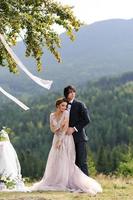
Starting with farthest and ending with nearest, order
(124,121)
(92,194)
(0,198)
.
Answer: (124,121)
(92,194)
(0,198)

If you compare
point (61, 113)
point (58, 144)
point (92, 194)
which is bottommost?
point (92, 194)

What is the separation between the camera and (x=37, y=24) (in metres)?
14.6

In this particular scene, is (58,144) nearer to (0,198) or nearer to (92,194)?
(92,194)

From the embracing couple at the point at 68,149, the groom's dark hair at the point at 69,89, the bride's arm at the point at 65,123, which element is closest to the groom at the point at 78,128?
the embracing couple at the point at 68,149

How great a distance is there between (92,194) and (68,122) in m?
2.01

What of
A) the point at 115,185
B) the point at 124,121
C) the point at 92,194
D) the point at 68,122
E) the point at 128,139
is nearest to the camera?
the point at 92,194

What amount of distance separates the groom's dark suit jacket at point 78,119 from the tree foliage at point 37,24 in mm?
2879

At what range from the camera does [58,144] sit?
42.7 ft

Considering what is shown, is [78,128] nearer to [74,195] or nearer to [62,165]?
[62,165]

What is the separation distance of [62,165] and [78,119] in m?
1.25

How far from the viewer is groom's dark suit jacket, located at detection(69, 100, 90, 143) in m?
12.8

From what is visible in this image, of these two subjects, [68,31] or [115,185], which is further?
[68,31]

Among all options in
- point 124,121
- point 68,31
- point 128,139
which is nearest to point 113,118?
point 124,121

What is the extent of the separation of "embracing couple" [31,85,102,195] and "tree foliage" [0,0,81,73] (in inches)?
109
